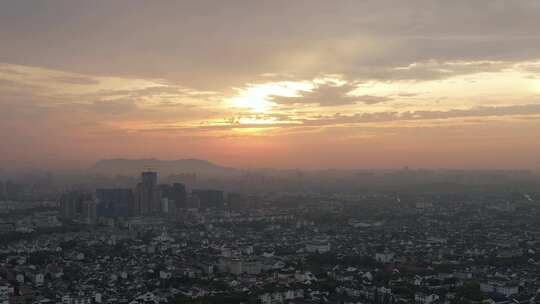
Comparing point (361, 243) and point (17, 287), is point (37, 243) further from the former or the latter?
point (361, 243)

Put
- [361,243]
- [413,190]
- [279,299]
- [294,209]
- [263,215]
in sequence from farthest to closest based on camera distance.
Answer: [413,190] < [294,209] < [263,215] < [361,243] < [279,299]

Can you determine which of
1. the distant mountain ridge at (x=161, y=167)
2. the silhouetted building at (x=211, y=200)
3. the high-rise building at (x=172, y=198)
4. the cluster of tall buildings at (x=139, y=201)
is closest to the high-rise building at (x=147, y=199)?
the cluster of tall buildings at (x=139, y=201)

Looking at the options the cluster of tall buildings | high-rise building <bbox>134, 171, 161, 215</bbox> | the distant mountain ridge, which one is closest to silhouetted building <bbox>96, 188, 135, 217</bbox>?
the cluster of tall buildings

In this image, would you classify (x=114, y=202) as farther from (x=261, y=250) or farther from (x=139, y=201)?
(x=261, y=250)

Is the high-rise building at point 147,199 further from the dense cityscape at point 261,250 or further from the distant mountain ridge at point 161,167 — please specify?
the distant mountain ridge at point 161,167

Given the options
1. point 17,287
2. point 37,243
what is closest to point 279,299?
point 17,287

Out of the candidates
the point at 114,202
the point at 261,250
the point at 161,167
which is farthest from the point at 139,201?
the point at 161,167
